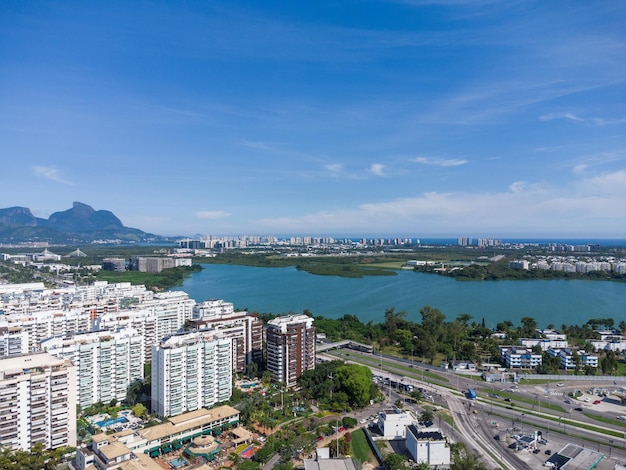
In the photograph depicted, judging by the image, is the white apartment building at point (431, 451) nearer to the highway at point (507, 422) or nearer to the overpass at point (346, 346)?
the highway at point (507, 422)

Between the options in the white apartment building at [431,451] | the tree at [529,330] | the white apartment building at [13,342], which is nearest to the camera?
the white apartment building at [431,451]

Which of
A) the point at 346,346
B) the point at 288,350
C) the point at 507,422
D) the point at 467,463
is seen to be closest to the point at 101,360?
the point at 288,350

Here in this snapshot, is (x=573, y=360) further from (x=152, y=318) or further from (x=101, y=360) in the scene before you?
(x=101, y=360)

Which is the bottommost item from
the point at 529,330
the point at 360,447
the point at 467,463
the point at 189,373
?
the point at 360,447

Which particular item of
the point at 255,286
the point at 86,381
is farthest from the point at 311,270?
the point at 86,381

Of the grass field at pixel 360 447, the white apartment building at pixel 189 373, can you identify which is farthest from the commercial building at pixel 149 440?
the grass field at pixel 360 447

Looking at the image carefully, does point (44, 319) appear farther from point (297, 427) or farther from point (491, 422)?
point (491, 422)
